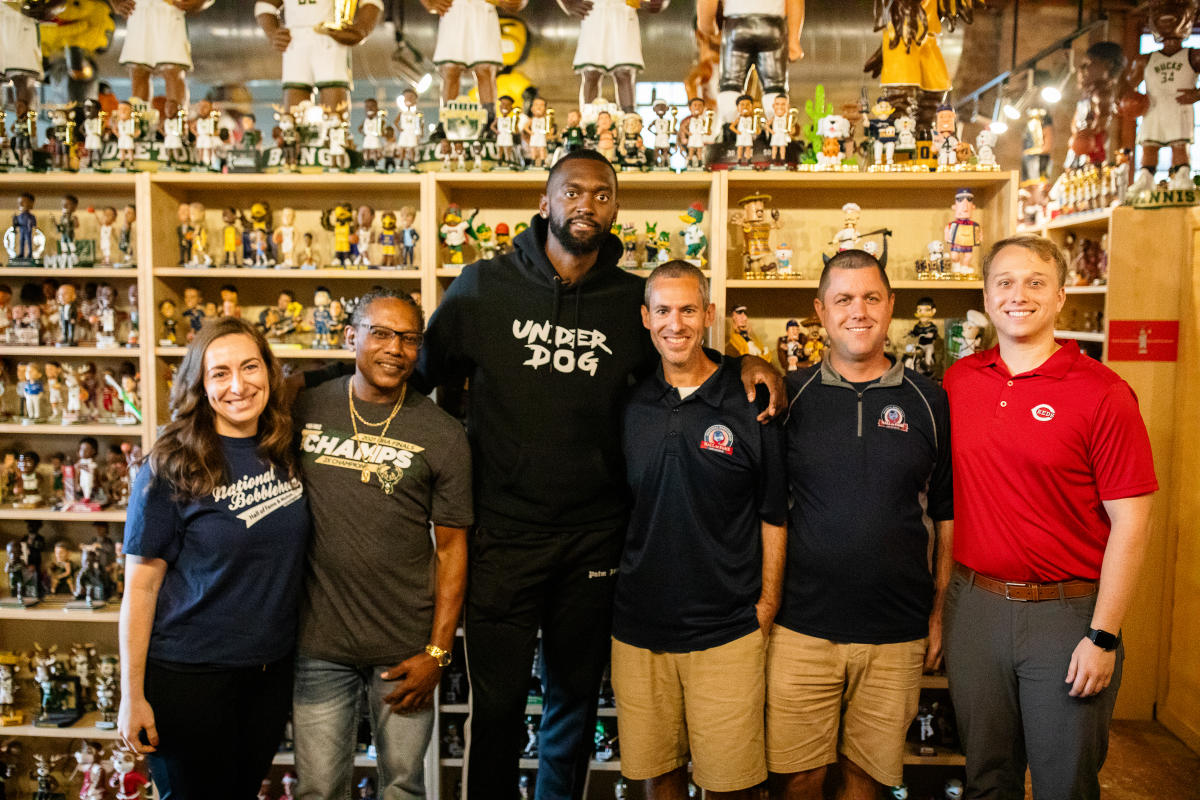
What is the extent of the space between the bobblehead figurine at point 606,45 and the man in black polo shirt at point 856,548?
5.05 feet

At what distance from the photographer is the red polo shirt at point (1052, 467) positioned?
1759 mm

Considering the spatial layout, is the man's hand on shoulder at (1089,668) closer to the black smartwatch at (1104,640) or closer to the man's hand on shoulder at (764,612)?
the black smartwatch at (1104,640)

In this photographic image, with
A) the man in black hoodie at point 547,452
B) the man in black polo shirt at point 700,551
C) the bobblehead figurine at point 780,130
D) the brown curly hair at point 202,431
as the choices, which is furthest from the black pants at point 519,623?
the bobblehead figurine at point 780,130

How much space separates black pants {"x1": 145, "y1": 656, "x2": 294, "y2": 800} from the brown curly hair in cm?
41

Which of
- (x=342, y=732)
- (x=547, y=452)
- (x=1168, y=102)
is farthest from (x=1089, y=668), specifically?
(x=1168, y=102)

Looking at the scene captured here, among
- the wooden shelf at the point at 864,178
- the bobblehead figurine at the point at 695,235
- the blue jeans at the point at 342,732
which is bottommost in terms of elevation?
the blue jeans at the point at 342,732

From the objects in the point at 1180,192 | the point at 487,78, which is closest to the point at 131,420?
the point at 487,78

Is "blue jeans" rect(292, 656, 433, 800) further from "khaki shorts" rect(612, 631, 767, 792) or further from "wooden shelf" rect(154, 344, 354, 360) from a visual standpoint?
"wooden shelf" rect(154, 344, 354, 360)

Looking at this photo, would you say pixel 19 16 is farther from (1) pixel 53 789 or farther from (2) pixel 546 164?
(1) pixel 53 789

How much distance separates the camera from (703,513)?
6.31 ft

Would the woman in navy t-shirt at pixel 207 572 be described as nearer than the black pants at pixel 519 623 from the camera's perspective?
Yes

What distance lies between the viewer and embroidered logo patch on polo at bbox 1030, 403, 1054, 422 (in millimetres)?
1798

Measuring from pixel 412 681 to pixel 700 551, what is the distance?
2.44ft

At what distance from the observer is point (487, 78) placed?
321 cm
